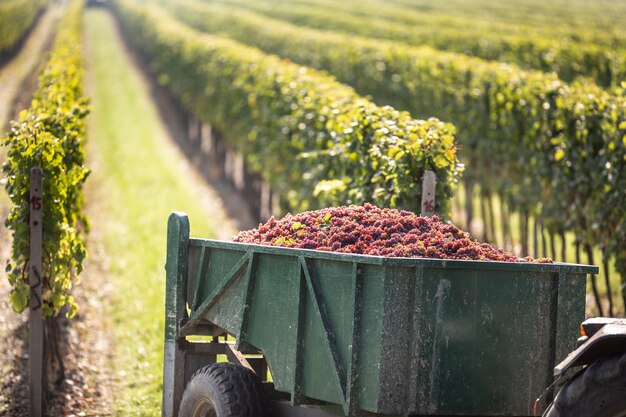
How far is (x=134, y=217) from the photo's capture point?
22.0 meters

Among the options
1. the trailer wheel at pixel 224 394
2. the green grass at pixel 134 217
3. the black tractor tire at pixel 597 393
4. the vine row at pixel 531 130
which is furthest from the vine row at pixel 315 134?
the black tractor tire at pixel 597 393

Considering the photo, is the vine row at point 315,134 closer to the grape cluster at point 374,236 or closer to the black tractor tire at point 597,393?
the grape cluster at point 374,236

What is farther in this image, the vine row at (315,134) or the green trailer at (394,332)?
the vine row at (315,134)

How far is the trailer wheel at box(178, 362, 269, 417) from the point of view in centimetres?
689

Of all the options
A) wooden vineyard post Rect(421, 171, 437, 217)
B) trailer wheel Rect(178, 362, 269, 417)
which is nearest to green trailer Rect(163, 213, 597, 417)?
trailer wheel Rect(178, 362, 269, 417)

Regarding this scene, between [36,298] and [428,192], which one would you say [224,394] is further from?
[428,192]

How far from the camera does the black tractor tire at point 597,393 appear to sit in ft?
17.6

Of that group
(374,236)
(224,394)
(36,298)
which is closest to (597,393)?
(374,236)

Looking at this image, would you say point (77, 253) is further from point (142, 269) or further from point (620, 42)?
point (620, 42)

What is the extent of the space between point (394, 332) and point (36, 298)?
4.41 metres

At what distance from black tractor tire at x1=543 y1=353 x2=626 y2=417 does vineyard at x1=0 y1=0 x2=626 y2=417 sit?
123cm

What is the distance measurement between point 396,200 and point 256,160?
980 cm

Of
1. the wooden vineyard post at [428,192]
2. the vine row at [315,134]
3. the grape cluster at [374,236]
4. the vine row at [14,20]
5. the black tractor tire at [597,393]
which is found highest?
the vine row at [14,20]

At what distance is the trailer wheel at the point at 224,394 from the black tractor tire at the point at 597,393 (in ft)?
6.75
